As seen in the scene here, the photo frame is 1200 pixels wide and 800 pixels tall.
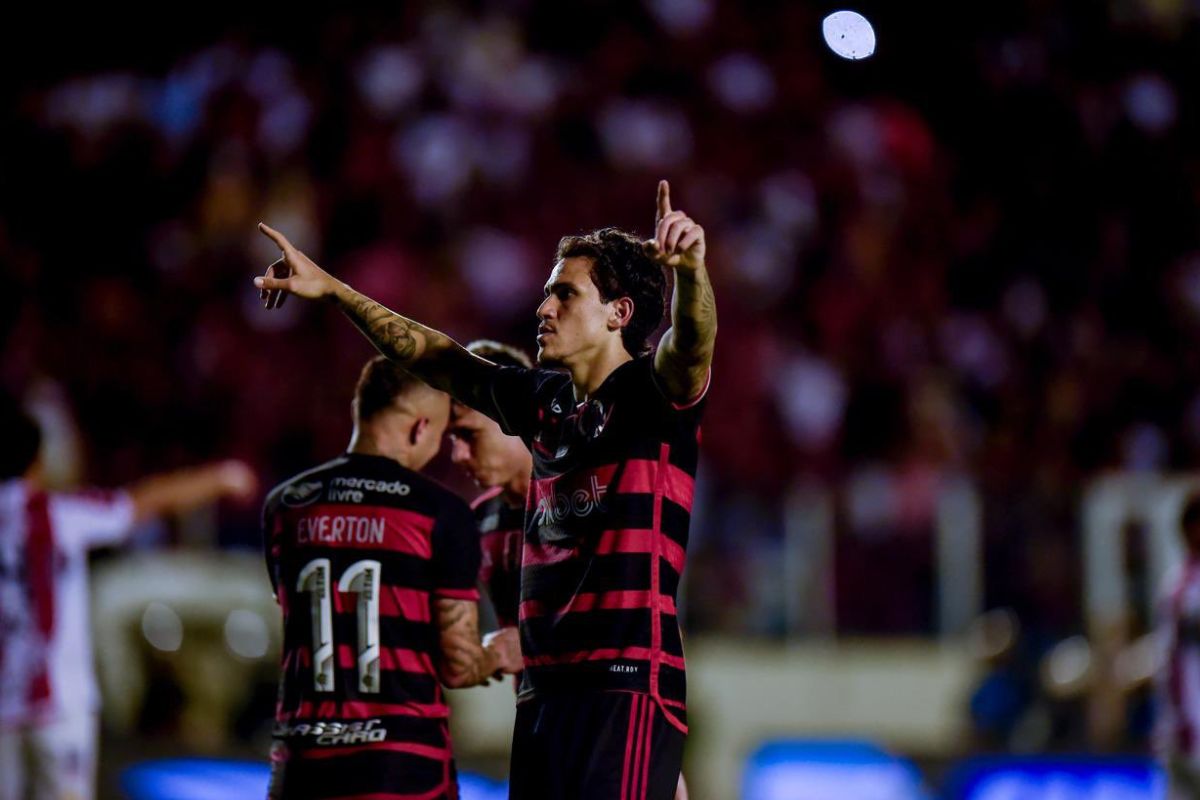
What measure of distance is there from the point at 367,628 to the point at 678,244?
154 centimetres

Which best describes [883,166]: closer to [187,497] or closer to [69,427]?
[69,427]

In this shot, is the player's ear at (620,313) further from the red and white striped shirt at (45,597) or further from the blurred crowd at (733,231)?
the blurred crowd at (733,231)

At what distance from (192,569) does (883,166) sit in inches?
284

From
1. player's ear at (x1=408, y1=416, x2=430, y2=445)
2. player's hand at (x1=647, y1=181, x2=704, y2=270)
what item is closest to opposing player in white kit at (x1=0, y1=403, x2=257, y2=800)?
player's ear at (x1=408, y1=416, x2=430, y2=445)

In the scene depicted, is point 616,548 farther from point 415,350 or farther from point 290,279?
point 290,279

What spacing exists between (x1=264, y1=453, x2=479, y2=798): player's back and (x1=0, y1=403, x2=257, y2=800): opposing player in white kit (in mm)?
2127

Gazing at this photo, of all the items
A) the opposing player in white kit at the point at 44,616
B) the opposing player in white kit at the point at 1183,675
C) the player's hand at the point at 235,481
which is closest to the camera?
the player's hand at the point at 235,481

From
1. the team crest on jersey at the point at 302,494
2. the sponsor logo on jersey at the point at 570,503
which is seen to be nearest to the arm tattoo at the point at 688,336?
the sponsor logo on jersey at the point at 570,503

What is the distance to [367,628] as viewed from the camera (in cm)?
460

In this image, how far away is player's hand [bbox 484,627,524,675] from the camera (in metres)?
4.75

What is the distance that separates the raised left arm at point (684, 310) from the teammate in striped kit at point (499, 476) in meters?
1.30

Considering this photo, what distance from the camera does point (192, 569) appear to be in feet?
33.1

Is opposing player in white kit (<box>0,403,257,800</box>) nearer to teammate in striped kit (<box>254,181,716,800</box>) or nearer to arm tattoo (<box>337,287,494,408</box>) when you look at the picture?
arm tattoo (<box>337,287,494,408</box>)

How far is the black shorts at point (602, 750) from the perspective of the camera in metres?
3.94
